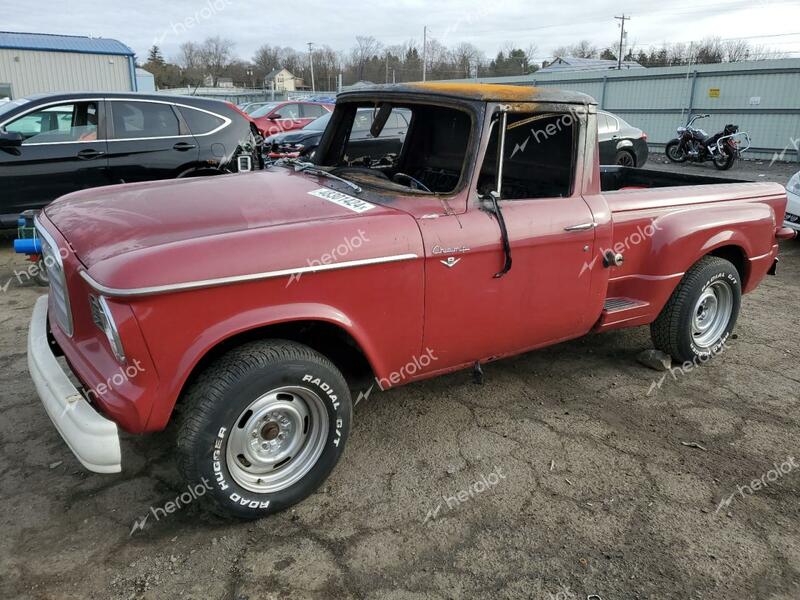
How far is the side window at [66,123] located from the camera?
6875 mm

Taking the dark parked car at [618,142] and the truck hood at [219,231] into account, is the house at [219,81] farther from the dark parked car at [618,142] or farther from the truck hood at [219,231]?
the truck hood at [219,231]

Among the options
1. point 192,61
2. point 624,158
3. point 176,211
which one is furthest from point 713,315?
point 192,61

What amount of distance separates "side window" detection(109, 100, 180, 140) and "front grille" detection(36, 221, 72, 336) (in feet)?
14.5

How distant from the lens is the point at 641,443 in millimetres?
3516

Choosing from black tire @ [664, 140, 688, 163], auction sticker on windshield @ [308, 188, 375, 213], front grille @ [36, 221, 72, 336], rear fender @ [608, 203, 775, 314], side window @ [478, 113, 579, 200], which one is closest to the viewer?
front grille @ [36, 221, 72, 336]

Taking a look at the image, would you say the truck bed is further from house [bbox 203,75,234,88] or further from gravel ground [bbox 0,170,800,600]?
house [bbox 203,75,234,88]

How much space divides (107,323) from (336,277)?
3.12ft

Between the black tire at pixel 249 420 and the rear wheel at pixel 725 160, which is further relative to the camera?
the rear wheel at pixel 725 160

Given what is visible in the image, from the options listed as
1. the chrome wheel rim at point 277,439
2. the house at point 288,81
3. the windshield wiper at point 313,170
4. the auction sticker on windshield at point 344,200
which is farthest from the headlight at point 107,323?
the house at point 288,81

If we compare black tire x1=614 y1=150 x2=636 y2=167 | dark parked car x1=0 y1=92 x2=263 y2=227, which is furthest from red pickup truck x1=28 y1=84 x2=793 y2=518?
black tire x1=614 y1=150 x2=636 y2=167

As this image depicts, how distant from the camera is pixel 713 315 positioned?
4707 mm

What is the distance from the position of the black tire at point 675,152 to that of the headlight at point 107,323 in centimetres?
1769

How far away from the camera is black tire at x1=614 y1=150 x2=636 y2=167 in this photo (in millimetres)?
13336

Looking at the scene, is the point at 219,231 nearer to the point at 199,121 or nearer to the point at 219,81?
the point at 199,121
